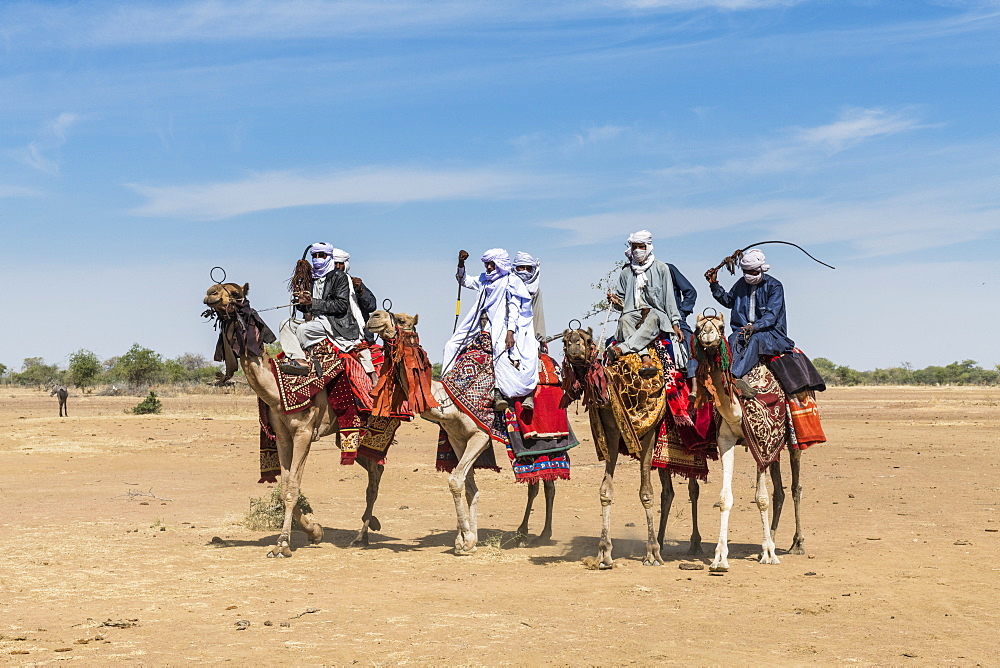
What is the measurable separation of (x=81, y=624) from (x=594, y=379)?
507 centimetres

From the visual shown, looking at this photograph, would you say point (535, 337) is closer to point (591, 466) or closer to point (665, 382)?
point (665, 382)

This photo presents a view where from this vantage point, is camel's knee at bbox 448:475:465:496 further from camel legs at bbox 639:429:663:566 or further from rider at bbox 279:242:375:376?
camel legs at bbox 639:429:663:566

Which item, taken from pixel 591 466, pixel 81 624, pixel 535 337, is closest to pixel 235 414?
pixel 591 466

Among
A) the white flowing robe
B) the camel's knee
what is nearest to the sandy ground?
the camel's knee

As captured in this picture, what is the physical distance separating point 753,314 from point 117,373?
55268 millimetres

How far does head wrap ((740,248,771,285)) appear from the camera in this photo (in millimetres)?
11266

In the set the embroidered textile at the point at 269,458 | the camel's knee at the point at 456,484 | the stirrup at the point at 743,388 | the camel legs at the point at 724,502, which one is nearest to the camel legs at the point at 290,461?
the embroidered textile at the point at 269,458

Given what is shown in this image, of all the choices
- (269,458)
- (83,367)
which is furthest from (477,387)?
(83,367)

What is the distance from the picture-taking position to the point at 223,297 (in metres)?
10.9

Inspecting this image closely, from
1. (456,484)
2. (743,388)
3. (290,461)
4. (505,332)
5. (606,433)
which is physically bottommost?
(456,484)

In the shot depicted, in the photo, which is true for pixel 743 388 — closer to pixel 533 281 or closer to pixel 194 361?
pixel 533 281

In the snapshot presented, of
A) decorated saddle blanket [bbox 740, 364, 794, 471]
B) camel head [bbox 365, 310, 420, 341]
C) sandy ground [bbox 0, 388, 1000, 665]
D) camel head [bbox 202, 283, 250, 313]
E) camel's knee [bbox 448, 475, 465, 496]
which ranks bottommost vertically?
sandy ground [bbox 0, 388, 1000, 665]

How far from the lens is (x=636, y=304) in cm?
1119

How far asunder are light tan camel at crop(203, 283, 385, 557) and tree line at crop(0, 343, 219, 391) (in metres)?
37.4
